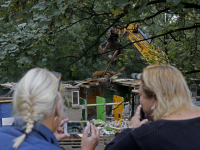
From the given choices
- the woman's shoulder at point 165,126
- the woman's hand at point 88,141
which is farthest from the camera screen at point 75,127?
the woman's shoulder at point 165,126

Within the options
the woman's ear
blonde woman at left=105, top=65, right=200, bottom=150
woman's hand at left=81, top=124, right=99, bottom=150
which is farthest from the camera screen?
the woman's ear

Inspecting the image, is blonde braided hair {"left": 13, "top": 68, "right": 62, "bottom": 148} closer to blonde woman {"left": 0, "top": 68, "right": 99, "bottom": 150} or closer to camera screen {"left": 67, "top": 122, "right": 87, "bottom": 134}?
blonde woman {"left": 0, "top": 68, "right": 99, "bottom": 150}

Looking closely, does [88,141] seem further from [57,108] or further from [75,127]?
[57,108]

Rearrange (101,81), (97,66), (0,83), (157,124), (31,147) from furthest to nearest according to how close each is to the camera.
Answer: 1. (97,66)
2. (101,81)
3. (0,83)
4. (157,124)
5. (31,147)

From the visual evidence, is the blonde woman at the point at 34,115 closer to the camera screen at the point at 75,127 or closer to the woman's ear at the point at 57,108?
the woman's ear at the point at 57,108

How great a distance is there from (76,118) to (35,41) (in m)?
9.05

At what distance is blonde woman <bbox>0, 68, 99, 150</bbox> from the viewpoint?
111 centimetres

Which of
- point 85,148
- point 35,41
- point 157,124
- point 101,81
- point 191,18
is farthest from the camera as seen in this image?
point 101,81

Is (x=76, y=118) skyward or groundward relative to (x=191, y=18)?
groundward

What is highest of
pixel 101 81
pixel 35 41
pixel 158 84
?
pixel 35 41

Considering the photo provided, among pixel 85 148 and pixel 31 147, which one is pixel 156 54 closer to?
pixel 85 148

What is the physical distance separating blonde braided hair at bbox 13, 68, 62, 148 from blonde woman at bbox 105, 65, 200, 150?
1.99 feet

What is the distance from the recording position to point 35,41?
13.8ft

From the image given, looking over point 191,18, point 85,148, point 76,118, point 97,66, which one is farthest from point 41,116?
point 97,66
